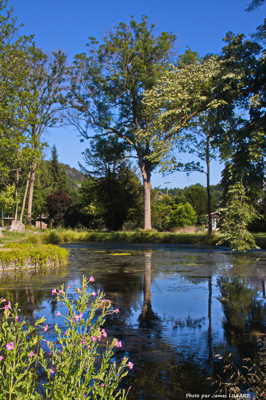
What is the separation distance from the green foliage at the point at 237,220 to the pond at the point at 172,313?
127cm

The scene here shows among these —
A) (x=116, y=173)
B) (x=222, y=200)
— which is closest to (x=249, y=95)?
(x=222, y=200)

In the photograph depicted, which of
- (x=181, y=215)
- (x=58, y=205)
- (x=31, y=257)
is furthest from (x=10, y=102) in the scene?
(x=181, y=215)

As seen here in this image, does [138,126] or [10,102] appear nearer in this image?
[10,102]

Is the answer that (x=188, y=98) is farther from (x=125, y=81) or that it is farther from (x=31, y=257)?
(x=125, y=81)

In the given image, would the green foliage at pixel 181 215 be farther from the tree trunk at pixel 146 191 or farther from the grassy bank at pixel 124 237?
the grassy bank at pixel 124 237

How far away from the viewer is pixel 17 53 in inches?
887

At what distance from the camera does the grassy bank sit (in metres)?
29.3

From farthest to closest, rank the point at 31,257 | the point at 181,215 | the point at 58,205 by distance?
the point at 181,215 → the point at 58,205 → the point at 31,257

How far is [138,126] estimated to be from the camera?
38844 millimetres

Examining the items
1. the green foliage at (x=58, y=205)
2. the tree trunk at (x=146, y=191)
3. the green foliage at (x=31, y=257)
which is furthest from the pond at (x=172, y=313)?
the green foliage at (x=58, y=205)

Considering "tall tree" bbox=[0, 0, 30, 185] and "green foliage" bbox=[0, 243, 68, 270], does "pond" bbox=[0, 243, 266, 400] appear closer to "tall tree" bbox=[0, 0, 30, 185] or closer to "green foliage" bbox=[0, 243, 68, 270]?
"green foliage" bbox=[0, 243, 68, 270]

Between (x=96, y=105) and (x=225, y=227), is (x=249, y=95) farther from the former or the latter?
(x=96, y=105)

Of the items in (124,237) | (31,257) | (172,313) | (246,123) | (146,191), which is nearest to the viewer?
(246,123)

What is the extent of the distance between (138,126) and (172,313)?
31.7 meters
